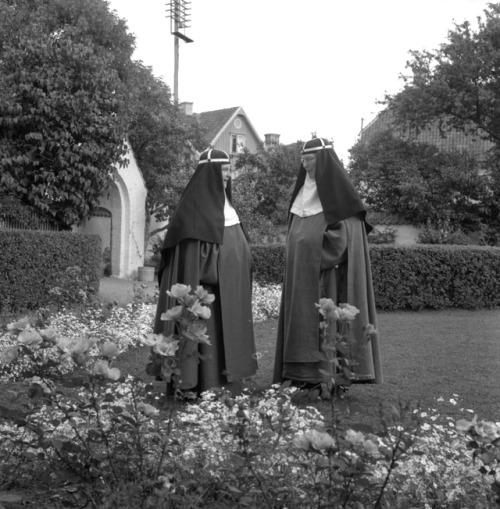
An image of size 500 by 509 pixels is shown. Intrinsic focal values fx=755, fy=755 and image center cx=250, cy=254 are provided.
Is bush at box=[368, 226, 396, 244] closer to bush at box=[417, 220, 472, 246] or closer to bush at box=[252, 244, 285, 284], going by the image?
bush at box=[417, 220, 472, 246]

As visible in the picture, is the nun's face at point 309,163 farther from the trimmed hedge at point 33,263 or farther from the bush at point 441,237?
the bush at point 441,237

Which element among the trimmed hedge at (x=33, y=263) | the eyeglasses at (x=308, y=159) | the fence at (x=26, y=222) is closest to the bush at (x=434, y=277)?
the trimmed hedge at (x=33, y=263)

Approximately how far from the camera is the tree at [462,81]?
26672 millimetres

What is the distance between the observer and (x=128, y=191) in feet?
71.6

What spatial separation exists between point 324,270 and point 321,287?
14cm

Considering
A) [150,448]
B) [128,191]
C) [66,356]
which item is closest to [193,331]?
[66,356]

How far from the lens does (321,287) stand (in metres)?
6.11

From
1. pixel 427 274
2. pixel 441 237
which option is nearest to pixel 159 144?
pixel 441 237

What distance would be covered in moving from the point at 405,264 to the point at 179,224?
9855mm

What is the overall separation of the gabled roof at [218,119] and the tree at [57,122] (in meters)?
25.9

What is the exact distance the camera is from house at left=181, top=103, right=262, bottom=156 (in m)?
45.5

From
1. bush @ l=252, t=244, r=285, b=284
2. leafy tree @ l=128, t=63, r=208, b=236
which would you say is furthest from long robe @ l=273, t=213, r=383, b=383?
leafy tree @ l=128, t=63, r=208, b=236

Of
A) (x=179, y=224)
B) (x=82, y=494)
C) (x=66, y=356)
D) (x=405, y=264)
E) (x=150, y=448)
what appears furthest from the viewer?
(x=405, y=264)

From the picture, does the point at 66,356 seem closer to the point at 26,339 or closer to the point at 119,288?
the point at 26,339
